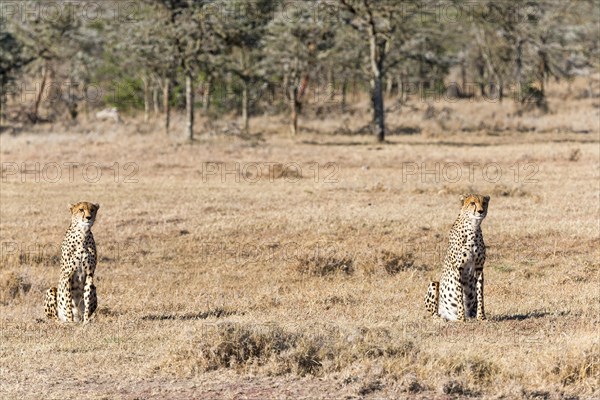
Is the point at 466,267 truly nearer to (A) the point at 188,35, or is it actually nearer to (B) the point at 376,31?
(A) the point at 188,35

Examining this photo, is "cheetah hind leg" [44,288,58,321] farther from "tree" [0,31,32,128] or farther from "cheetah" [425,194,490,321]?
"tree" [0,31,32,128]

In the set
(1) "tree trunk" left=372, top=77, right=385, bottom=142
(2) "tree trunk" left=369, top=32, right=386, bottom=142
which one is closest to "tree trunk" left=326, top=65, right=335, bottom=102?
(2) "tree trunk" left=369, top=32, right=386, bottom=142

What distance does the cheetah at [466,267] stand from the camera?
1001 cm

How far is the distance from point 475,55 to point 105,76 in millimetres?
23951

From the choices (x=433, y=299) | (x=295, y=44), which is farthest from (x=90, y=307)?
(x=295, y=44)

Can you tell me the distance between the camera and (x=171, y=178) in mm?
24766

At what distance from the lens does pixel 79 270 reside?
10398 millimetres

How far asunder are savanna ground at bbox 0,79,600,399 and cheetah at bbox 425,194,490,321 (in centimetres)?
23

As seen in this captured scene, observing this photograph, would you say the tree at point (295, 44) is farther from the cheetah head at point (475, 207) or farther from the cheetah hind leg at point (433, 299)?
the cheetah head at point (475, 207)


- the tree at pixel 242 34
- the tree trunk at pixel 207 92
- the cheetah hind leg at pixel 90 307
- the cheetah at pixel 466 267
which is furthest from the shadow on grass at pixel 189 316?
the tree trunk at pixel 207 92

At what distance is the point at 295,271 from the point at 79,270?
4390 millimetres

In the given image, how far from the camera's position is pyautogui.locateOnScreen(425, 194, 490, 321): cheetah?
394 inches

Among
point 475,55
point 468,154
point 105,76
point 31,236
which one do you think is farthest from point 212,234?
point 475,55

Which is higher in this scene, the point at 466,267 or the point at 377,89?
the point at 377,89
